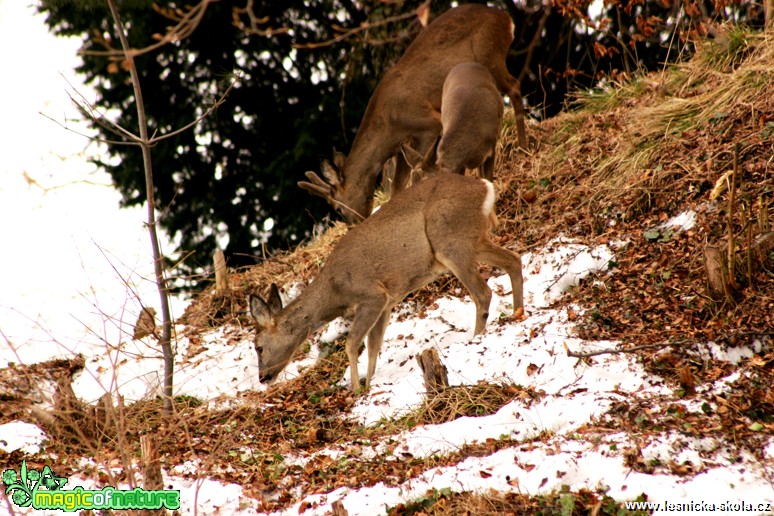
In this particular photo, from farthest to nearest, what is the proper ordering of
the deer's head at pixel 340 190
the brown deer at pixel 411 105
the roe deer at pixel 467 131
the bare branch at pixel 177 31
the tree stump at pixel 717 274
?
1. the deer's head at pixel 340 190
2. the brown deer at pixel 411 105
3. the roe deer at pixel 467 131
4. the tree stump at pixel 717 274
5. the bare branch at pixel 177 31

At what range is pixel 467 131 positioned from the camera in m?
9.38

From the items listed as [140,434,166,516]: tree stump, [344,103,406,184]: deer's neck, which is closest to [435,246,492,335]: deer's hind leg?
[344,103,406,184]: deer's neck

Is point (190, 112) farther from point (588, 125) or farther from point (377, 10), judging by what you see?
point (588, 125)

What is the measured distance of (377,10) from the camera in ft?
41.0

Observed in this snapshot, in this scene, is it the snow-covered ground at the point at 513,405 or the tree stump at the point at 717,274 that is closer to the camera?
the snow-covered ground at the point at 513,405

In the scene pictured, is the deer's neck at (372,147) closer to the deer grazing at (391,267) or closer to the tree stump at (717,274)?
the deer grazing at (391,267)

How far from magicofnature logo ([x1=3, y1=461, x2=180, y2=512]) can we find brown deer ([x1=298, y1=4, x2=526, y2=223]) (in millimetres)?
5421

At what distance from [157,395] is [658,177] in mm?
5400

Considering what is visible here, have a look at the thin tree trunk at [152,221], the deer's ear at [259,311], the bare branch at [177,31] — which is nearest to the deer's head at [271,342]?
the deer's ear at [259,311]

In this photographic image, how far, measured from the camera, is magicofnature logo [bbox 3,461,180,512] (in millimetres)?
5203

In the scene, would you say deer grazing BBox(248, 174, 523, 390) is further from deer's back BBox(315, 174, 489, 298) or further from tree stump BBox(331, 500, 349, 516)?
tree stump BBox(331, 500, 349, 516)

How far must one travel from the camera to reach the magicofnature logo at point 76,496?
17.1ft

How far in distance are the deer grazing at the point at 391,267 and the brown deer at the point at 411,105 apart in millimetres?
2219

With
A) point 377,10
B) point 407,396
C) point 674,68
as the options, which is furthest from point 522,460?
point 377,10
